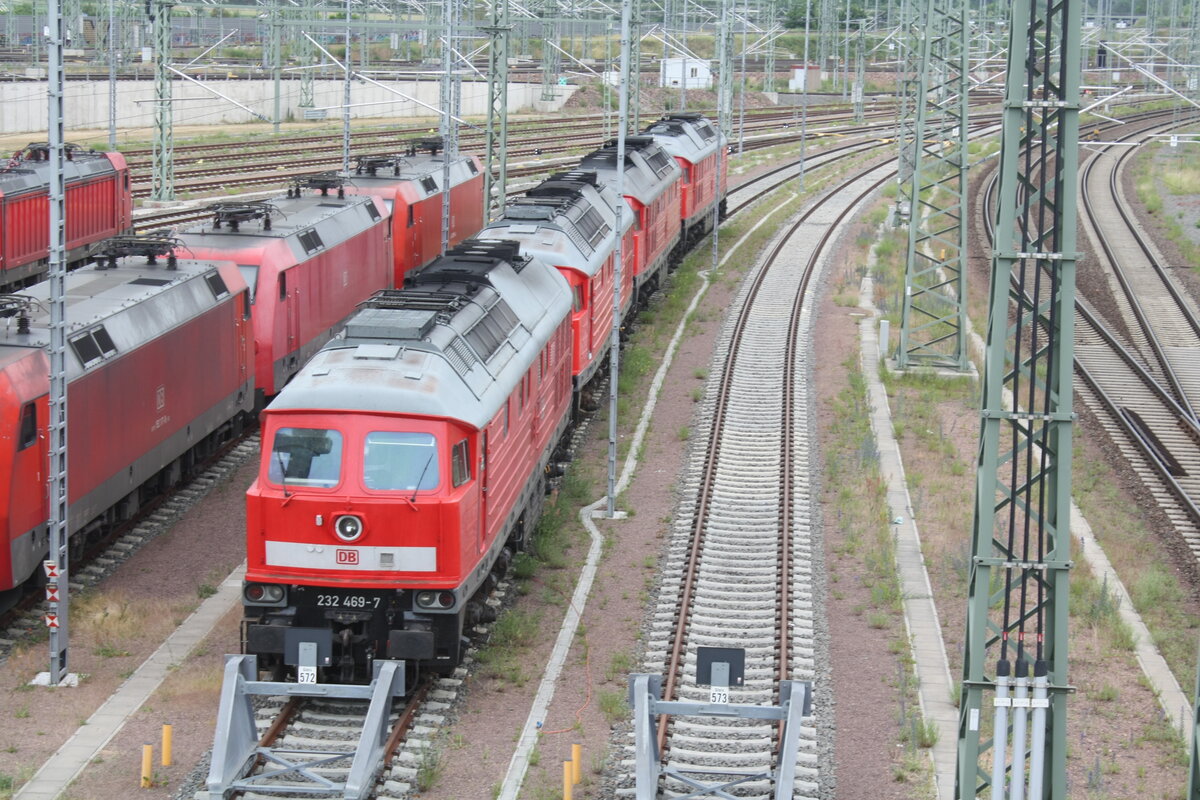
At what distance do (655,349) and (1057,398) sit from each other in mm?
21308

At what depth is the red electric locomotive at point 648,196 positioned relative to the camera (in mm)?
34719

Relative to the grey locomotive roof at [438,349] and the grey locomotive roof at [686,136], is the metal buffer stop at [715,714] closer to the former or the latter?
the grey locomotive roof at [438,349]

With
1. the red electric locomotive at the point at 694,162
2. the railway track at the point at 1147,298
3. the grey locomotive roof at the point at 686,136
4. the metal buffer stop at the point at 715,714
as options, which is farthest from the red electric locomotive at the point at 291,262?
the railway track at the point at 1147,298

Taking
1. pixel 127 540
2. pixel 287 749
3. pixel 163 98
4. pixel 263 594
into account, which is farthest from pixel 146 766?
pixel 163 98

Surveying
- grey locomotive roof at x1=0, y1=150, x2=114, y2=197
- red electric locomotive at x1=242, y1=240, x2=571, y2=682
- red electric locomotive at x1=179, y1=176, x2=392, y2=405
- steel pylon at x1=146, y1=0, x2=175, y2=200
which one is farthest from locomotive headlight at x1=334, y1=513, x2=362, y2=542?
steel pylon at x1=146, y1=0, x2=175, y2=200

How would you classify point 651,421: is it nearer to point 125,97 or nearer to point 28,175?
point 28,175

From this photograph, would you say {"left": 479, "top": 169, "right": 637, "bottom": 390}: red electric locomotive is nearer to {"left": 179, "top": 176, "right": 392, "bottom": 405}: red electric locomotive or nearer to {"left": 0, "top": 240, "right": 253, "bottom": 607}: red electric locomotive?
{"left": 179, "top": 176, "right": 392, "bottom": 405}: red electric locomotive

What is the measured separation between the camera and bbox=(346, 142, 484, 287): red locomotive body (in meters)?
34.4

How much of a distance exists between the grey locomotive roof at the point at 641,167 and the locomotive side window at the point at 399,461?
1865cm

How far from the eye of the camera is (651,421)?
92.3 feet

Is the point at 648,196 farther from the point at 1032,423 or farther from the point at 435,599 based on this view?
the point at 1032,423

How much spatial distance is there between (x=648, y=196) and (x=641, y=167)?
73.9 inches

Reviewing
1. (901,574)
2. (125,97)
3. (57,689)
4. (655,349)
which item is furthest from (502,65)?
(125,97)

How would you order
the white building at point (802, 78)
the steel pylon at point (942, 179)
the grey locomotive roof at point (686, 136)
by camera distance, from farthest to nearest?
the white building at point (802, 78) < the grey locomotive roof at point (686, 136) < the steel pylon at point (942, 179)
